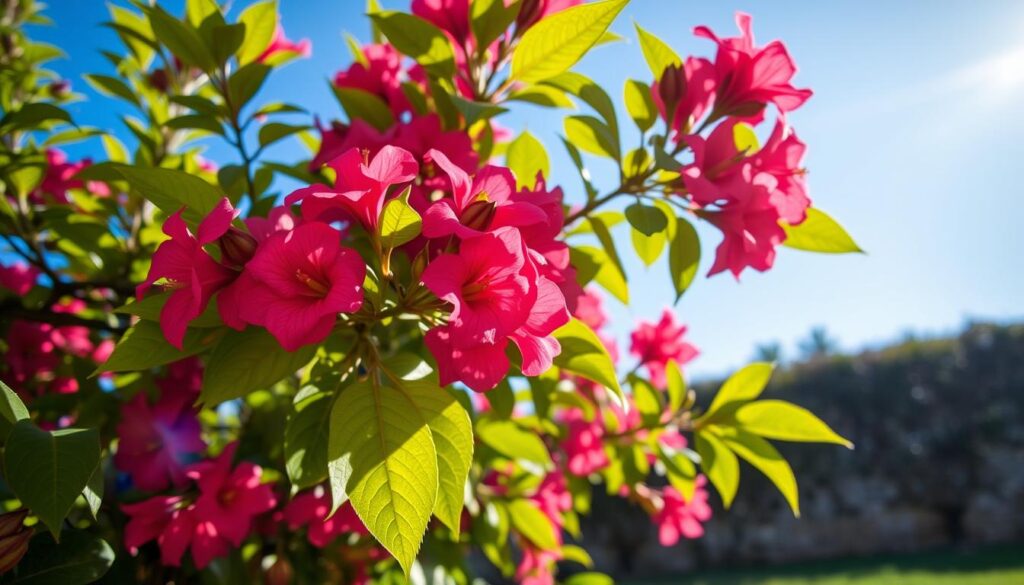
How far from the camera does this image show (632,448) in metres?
1.33

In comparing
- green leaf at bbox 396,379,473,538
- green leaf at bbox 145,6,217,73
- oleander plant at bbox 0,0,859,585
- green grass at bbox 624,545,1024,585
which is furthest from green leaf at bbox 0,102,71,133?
green grass at bbox 624,545,1024,585

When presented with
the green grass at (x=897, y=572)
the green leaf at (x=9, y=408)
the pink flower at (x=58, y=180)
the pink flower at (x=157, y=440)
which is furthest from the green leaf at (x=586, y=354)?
the green grass at (x=897, y=572)

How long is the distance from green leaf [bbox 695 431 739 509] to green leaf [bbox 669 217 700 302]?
0.31m

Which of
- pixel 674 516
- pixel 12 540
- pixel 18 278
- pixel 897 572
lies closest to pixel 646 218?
pixel 12 540

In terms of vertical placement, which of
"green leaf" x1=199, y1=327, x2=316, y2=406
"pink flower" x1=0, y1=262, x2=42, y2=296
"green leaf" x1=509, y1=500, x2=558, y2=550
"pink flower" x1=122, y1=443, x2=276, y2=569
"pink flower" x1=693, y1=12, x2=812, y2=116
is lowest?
"pink flower" x1=0, y1=262, x2=42, y2=296

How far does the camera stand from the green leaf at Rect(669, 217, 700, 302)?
2.66 ft

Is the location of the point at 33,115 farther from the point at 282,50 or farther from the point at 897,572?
the point at 897,572

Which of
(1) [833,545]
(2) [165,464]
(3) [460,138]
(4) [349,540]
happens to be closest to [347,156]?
(3) [460,138]

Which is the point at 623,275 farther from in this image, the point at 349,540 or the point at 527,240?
the point at 349,540

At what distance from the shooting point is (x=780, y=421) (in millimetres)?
952

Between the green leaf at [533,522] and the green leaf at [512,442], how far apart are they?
286 mm

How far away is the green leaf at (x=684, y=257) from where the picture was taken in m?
0.81

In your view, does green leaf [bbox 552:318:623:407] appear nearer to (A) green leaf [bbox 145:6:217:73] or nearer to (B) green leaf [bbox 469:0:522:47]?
(B) green leaf [bbox 469:0:522:47]

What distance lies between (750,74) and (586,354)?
0.39m
